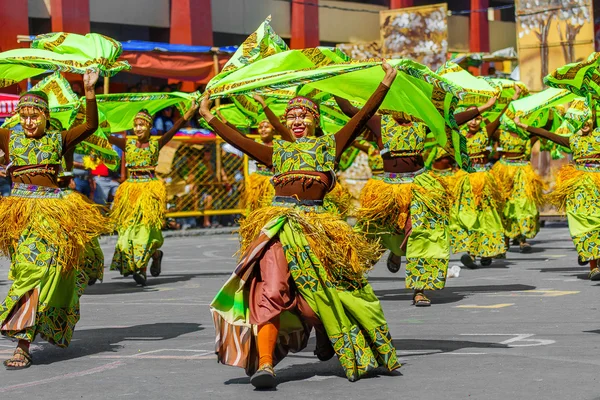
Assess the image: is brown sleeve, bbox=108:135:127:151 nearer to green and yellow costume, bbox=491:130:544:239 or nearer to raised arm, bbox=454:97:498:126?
raised arm, bbox=454:97:498:126

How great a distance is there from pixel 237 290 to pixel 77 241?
5.86 ft

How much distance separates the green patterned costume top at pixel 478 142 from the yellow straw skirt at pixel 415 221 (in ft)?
14.3

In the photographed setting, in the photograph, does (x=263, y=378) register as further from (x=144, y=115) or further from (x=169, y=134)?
(x=144, y=115)

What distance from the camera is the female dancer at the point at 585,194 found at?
13625mm

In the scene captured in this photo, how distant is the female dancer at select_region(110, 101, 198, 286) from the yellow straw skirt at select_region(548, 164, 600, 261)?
456 cm

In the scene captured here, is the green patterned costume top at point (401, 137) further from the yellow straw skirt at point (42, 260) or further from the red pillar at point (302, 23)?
the red pillar at point (302, 23)

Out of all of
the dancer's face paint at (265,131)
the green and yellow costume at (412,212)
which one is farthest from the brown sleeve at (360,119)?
the dancer's face paint at (265,131)

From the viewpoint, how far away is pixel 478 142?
16.3 metres

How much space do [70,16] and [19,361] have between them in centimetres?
1835

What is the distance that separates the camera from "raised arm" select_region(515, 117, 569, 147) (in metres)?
14.3

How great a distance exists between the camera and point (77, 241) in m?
9.04

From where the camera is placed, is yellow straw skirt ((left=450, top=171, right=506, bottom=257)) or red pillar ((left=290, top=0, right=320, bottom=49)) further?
red pillar ((left=290, top=0, right=320, bottom=49))

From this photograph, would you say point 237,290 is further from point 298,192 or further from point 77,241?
point 77,241

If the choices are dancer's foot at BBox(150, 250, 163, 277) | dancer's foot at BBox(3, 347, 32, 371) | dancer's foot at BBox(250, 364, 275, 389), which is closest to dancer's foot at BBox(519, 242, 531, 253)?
dancer's foot at BBox(150, 250, 163, 277)
